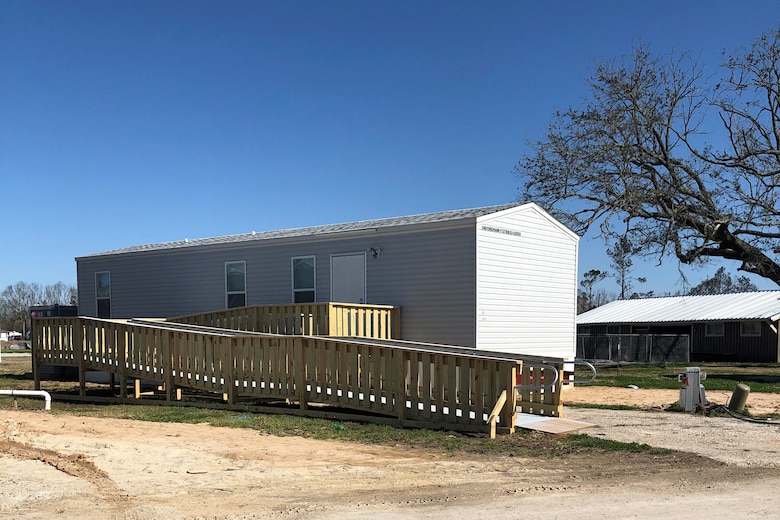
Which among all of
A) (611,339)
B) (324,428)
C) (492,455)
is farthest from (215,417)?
(611,339)

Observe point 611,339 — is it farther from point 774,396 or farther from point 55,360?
point 55,360

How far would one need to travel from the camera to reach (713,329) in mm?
35125

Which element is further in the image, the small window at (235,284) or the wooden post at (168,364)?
the small window at (235,284)

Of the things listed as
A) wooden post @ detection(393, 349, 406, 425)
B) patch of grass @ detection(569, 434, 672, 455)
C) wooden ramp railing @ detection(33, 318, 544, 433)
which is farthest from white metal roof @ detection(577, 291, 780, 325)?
wooden post @ detection(393, 349, 406, 425)

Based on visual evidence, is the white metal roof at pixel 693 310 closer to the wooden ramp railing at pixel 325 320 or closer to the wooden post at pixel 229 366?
the wooden ramp railing at pixel 325 320

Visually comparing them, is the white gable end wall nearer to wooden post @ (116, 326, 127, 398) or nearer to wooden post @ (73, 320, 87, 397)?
wooden post @ (116, 326, 127, 398)

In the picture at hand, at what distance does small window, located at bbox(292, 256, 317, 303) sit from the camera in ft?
52.7

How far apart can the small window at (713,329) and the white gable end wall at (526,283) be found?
69.8 ft

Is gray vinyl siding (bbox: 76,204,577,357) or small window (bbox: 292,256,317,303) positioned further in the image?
small window (bbox: 292,256,317,303)

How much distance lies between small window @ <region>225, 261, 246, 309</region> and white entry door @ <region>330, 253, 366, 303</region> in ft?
9.07

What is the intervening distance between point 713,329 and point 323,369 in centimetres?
2940

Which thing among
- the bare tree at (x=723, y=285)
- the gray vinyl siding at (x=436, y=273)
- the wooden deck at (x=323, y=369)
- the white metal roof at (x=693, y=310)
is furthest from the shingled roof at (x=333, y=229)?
the bare tree at (x=723, y=285)

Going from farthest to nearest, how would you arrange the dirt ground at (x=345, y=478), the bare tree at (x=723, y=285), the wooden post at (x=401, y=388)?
the bare tree at (x=723, y=285) < the wooden post at (x=401, y=388) < the dirt ground at (x=345, y=478)

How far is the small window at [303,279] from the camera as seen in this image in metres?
16.1
